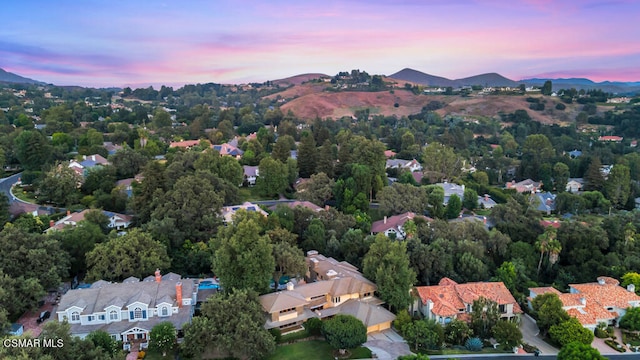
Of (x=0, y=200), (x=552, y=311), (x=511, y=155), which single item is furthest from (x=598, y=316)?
(x=511, y=155)

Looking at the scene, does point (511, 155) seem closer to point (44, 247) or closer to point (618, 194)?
point (618, 194)

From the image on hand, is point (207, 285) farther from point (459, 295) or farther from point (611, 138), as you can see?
point (611, 138)

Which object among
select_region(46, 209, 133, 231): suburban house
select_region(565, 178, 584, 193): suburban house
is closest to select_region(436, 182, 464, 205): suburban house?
select_region(565, 178, 584, 193): suburban house

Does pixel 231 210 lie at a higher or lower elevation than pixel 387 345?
higher

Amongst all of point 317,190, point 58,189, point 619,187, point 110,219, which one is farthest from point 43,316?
point 619,187

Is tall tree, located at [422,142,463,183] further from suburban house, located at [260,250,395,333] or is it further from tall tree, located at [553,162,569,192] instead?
suburban house, located at [260,250,395,333]

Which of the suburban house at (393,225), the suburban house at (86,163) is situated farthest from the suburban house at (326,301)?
the suburban house at (86,163)
